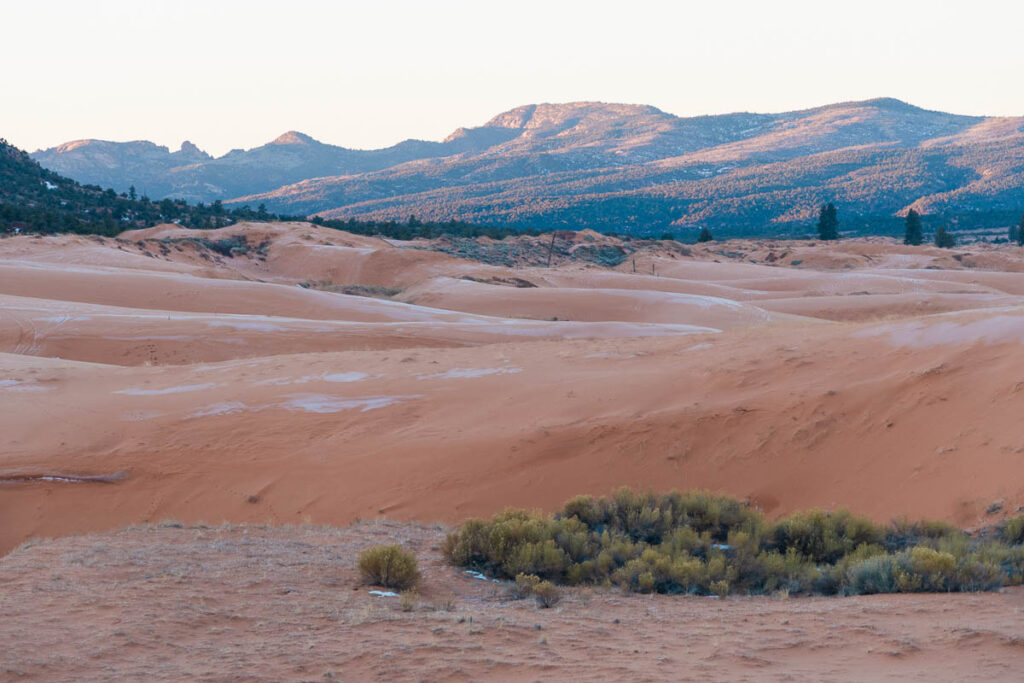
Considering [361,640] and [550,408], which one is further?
[550,408]

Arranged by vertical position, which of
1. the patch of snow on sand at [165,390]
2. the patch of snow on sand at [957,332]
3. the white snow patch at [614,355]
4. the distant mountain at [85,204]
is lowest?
the patch of snow on sand at [165,390]

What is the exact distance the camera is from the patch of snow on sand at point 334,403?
1325cm

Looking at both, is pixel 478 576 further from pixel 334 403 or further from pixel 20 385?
pixel 20 385

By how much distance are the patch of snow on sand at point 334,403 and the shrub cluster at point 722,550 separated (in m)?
5.21

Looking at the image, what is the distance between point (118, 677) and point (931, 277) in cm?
4927

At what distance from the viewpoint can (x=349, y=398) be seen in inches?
535

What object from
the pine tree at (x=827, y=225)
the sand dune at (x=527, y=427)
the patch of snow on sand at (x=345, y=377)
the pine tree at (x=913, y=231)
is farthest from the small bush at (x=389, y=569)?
the pine tree at (x=827, y=225)

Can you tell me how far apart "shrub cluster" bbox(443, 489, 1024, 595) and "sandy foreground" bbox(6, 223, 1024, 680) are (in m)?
0.37

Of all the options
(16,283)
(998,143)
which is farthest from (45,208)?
(998,143)

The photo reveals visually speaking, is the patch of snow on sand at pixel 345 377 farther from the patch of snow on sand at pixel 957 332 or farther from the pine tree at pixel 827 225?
the pine tree at pixel 827 225

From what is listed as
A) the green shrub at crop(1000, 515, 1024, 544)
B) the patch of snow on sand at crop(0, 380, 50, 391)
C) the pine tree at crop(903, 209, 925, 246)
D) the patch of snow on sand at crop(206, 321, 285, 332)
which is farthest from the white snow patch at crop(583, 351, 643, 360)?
the pine tree at crop(903, 209, 925, 246)

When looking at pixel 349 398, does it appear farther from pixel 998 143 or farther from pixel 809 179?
pixel 998 143

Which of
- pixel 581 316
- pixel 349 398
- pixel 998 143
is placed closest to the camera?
pixel 349 398

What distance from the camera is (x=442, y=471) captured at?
36.9 feet
